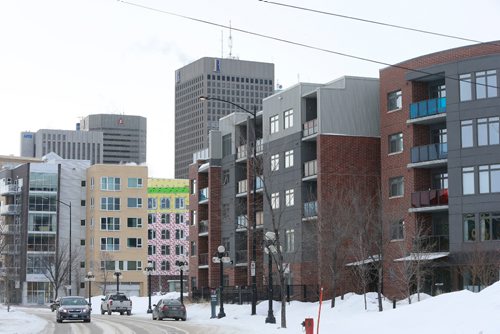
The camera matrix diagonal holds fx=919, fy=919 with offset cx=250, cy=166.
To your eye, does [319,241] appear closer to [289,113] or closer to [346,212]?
[346,212]

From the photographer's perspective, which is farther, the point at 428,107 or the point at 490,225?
the point at 428,107

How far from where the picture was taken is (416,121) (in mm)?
58312

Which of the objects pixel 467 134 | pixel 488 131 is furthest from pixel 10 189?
pixel 488 131

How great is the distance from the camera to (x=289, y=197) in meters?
68.7

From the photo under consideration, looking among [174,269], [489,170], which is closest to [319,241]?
[489,170]

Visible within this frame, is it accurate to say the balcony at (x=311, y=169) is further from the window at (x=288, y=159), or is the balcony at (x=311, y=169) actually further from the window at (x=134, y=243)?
the window at (x=134, y=243)

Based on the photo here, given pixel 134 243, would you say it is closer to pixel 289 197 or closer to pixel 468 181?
pixel 289 197

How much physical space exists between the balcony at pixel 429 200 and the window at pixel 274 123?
16.0 meters

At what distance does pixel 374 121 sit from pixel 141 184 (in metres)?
78.3

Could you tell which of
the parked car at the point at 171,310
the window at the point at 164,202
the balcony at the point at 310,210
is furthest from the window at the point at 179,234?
the parked car at the point at 171,310

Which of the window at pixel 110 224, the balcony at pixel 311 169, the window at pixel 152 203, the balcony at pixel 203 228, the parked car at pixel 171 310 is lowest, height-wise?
the parked car at pixel 171 310

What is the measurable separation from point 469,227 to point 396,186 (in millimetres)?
7289

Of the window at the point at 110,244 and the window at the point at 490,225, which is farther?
the window at the point at 110,244

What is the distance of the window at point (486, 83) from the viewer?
53822mm
